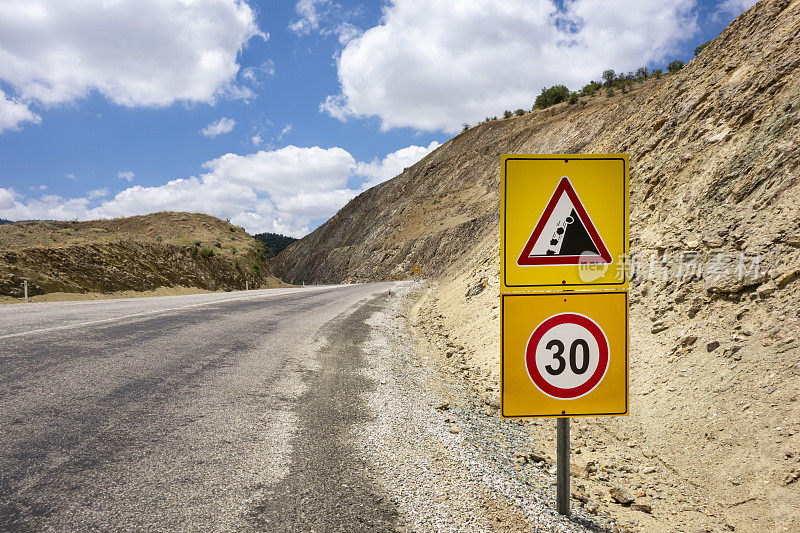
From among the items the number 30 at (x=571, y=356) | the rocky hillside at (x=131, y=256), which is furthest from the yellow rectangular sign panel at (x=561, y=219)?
the rocky hillside at (x=131, y=256)

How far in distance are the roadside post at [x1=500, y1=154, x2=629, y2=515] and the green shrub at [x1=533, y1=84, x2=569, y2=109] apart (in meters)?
50.7

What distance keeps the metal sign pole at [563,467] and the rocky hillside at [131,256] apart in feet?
71.0

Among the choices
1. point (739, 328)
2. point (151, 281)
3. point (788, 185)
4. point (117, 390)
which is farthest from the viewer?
point (151, 281)

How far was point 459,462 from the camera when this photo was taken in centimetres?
289

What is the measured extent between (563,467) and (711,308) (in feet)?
10.1

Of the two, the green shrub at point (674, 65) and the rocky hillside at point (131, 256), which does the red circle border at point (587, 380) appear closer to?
the rocky hillside at point (131, 256)

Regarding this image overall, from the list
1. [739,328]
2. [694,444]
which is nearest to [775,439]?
[694,444]

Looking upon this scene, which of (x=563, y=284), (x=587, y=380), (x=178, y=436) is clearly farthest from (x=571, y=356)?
(x=178, y=436)

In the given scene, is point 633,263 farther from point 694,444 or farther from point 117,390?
point 117,390

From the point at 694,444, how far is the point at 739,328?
1.31 meters

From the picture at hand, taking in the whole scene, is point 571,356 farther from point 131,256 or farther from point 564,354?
point 131,256

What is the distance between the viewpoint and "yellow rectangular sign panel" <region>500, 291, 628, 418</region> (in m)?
2.27

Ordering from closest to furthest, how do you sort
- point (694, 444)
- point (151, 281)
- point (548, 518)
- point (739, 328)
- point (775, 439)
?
point (548, 518) → point (775, 439) → point (694, 444) → point (739, 328) → point (151, 281)

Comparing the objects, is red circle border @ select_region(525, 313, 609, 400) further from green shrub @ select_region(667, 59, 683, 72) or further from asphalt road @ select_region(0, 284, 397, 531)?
green shrub @ select_region(667, 59, 683, 72)
